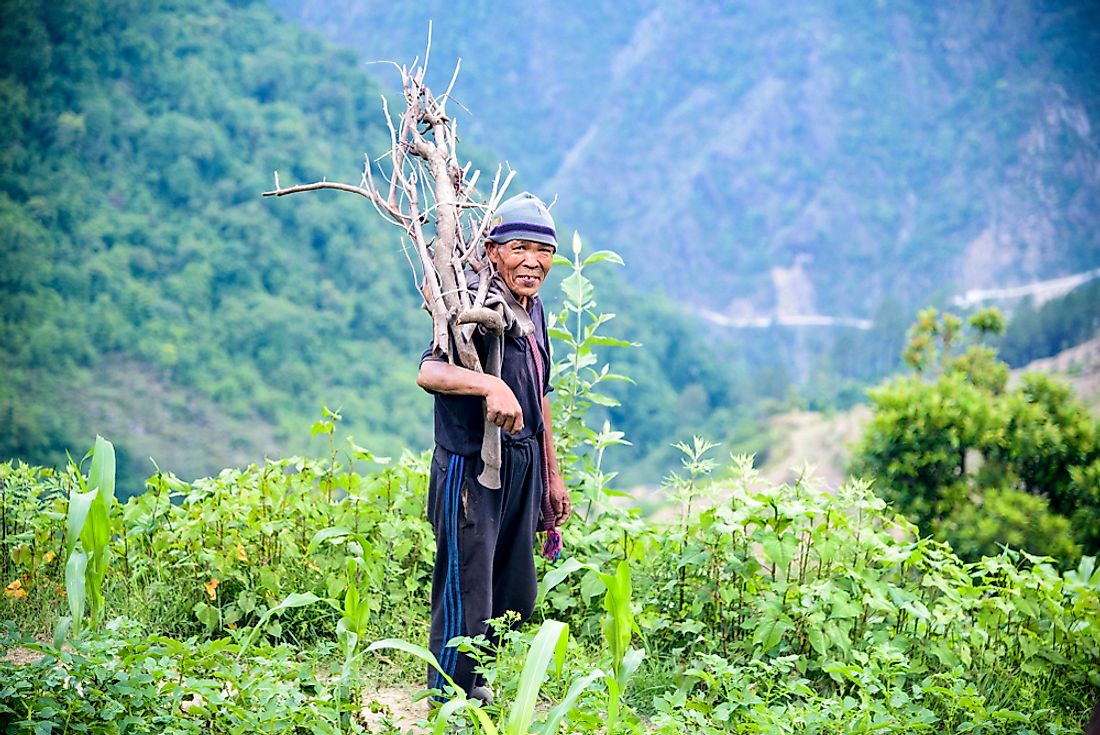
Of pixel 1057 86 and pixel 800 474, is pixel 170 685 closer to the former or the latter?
pixel 800 474

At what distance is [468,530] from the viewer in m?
2.93

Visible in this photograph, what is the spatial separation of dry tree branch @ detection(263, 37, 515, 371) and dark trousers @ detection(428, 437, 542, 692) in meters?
0.31

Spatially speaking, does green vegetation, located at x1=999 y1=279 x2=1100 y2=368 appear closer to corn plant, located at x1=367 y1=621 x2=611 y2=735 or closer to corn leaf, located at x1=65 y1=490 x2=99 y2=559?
corn plant, located at x1=367 y1=621 x2=611 y2=735

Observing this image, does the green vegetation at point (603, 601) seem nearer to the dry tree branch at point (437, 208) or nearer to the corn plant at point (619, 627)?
the corn plant at point (619, 627)

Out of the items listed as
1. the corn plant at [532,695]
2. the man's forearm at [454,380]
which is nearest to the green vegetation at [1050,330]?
the man's forearm at [454,380]

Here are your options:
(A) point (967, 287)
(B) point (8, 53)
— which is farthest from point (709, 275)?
(B) point (8, 53)

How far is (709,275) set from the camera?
5206cm

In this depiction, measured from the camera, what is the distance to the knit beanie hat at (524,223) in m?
2.94

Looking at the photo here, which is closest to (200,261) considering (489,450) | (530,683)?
(489,450)

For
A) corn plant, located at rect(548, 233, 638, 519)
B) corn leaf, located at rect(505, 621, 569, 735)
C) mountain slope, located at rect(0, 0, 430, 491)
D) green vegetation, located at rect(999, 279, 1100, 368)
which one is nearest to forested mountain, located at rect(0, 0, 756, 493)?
mountain slope, located at rect(0, 0, 430, 491)

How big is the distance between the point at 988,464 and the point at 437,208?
5.37 meters

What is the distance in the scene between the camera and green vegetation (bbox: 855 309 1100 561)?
6824 millimetres

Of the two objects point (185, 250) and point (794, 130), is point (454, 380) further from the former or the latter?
point (794, 130)

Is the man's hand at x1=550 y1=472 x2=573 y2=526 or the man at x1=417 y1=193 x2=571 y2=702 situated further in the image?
the man's hand at x1=550 y1=472 x2=573 y2=526
